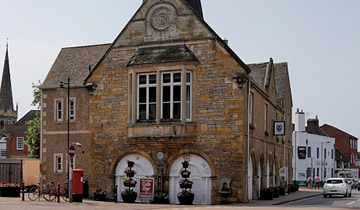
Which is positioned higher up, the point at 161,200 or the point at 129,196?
the point at 129,196

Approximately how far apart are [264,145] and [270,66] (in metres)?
6.89

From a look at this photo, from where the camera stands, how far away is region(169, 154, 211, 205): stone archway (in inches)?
1089

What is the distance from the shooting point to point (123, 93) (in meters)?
29.6

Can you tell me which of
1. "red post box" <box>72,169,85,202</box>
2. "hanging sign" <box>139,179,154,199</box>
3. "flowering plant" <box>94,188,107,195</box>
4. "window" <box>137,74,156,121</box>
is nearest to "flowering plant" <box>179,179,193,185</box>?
"hanging sign" <box>139,179,154,199</box>

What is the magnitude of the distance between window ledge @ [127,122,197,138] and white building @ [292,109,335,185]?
36.2 metres

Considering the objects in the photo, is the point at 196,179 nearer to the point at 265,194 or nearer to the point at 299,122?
the point at 265,194

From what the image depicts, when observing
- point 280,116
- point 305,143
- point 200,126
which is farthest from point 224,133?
point 305,143

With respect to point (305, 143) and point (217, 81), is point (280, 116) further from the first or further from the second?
point (305, 143)

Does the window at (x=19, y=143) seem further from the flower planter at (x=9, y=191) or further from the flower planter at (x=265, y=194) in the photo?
the flower planter at (x=265, y=194)

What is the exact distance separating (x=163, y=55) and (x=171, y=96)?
2.24m

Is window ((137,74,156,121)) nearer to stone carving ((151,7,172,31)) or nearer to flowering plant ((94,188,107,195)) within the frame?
stone carving ((151,7,172,31))

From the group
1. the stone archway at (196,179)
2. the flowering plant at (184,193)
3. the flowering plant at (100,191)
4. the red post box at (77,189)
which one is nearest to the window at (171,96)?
the stone archway at (196,179)

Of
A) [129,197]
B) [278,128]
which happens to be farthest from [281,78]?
[129,197]

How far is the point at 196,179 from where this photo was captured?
2797 cm
